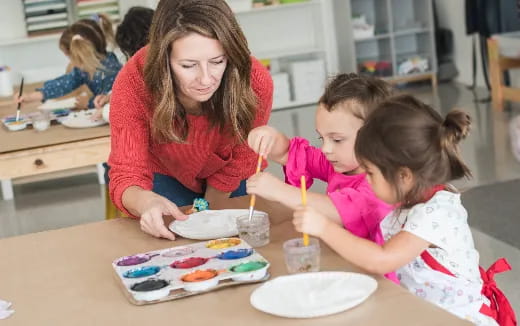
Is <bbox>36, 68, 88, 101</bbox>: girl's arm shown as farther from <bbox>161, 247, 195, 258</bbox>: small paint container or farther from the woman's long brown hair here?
<bbox>161, 247, 195, 258</bbox>: small paint container

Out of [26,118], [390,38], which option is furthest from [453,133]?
[390,38]

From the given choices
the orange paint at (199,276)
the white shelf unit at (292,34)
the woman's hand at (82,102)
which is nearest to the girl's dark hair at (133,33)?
the woman's hand at (82,102)

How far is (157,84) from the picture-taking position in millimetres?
2064

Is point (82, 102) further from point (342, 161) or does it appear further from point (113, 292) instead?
point (113, 292)

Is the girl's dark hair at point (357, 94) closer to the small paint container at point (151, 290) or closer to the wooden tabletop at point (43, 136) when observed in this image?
the small paint container at point (151, 290)

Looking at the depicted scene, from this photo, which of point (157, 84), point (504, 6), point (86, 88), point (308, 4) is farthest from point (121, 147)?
point (308, 4)

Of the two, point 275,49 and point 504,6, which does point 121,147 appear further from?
point 275,49

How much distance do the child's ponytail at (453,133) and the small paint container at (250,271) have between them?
0.37m

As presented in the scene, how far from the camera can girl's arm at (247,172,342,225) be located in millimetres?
1789

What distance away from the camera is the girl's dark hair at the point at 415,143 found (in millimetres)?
1556

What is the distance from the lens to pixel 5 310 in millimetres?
1523

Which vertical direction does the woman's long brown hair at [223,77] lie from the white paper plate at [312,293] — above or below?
above

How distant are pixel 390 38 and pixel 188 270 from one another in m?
6.09

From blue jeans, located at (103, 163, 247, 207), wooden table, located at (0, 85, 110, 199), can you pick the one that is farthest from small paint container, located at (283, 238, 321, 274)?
wooden table, located at (0, 85, 110, 199)
